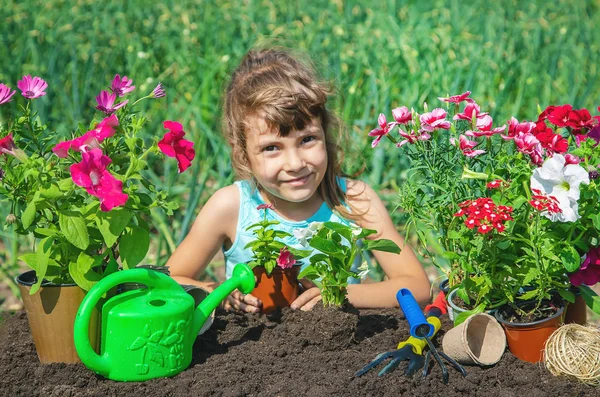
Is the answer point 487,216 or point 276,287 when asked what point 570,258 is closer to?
point 487,216

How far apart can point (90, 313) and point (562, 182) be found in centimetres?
105

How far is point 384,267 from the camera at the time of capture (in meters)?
2.58

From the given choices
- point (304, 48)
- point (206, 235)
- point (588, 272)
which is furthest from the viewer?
point (304, 48)

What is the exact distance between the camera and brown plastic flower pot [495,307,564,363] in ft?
5.93

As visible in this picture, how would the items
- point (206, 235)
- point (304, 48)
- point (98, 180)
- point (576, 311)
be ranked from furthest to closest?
point (304, 48) → point (206, 235) → point (576, 311) → point (98, 180)

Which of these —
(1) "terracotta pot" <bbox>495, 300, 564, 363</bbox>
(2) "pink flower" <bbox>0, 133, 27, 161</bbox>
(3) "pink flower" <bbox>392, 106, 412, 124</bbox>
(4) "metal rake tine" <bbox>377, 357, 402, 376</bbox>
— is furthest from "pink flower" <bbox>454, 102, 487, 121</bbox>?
(2) "pink flower" <bbox>0, 133, 27, 161</bbox>

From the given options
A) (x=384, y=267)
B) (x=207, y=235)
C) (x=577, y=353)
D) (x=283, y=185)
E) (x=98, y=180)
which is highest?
(x=98, y=180)

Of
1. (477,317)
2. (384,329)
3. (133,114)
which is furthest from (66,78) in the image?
(477,317)

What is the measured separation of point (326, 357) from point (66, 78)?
287 centimetres

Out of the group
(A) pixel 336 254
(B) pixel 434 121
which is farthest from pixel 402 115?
(A) pixel 336 254

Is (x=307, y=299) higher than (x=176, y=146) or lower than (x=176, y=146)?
lower

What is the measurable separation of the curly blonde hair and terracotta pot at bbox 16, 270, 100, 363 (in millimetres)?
825

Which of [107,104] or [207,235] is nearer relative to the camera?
[107,104]

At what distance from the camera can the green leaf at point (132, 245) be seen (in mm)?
1781
